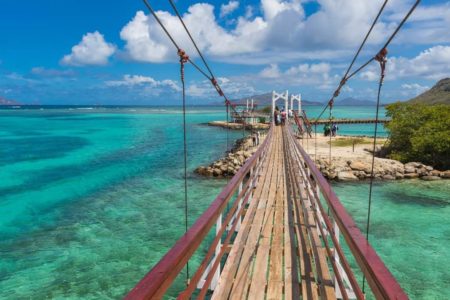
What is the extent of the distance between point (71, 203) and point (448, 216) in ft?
51.1

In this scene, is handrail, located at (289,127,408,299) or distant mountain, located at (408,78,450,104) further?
distant mountain, located at (408,78,450,104)

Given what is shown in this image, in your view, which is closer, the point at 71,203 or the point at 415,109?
the point at 71,203

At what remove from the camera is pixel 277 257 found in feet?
16.5

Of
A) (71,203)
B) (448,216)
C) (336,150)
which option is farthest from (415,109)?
(71,203)

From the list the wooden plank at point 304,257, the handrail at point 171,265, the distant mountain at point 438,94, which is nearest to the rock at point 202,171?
the wooden plank at point 304,257

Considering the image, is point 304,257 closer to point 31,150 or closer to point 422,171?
point 422,171

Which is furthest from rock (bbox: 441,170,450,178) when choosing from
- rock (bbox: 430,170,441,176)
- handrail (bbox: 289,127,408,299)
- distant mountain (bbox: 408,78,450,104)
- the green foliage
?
distant mountain (bbox: 408,78,450,104)

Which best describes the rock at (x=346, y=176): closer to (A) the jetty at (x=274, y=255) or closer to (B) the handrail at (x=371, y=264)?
(A) the jetty at (x=274, y=255)

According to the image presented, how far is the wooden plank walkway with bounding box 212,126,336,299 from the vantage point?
13.2ft

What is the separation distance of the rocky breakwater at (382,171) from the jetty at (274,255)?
39.1 ft

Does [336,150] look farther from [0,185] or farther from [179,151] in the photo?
[0,185]

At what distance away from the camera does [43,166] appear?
26312 mm

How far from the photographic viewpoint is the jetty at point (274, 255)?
2.13 m

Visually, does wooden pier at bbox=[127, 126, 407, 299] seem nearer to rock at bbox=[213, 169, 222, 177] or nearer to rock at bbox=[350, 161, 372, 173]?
rock at bbox=[213, 169, 222, 177]
